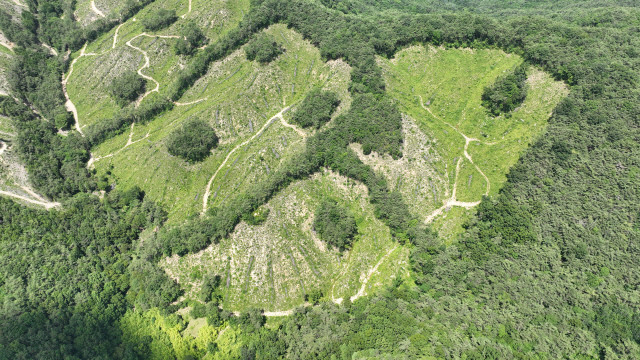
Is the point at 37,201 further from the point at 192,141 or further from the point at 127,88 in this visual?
the point at 192,141

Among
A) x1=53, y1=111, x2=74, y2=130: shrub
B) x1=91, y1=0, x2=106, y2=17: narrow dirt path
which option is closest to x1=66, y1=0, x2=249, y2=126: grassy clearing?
x1=53, y1=111, x2=74, y2=130: shrub

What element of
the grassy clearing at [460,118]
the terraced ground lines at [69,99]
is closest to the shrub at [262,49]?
the grassy clearing at [460,118]

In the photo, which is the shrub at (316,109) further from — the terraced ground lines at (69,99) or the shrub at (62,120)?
the shrub at (62,120)

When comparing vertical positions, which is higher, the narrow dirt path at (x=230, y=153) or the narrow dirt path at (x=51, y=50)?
the narrow dirt path at (x=51, y=50)

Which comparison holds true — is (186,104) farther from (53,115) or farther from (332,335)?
(332,335)

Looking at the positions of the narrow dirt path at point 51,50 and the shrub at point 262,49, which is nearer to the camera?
the shrub at point 262,49

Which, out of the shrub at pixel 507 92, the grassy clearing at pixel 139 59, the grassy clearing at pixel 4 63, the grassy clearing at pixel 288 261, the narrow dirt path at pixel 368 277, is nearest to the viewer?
the narrow dirt path at pixel 368 277

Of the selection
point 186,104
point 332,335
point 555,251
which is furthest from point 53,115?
point 555,251
